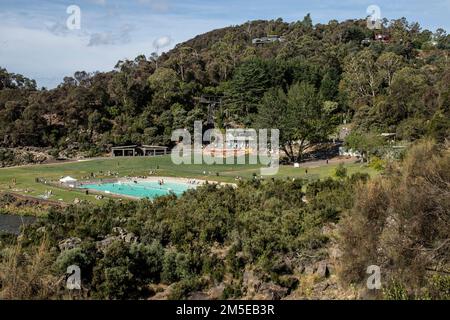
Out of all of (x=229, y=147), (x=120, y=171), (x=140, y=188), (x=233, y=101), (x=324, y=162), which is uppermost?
(x=233, y=101)

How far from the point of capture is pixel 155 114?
6625 centimetres

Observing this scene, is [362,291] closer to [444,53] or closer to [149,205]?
[149,205]

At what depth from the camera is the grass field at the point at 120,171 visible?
37.3 metres

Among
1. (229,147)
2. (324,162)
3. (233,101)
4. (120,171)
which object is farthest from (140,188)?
(233,101)

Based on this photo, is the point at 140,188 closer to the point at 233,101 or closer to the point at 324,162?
the point at 324,162

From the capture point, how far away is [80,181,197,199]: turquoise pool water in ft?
122

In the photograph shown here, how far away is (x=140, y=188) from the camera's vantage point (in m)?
39.2

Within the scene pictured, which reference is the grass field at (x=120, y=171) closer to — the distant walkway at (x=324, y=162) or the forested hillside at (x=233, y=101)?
the distant walkway at (x=324, y=162)

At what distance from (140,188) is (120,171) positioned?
780 cm

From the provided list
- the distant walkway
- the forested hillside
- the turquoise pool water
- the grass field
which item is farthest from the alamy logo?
the turquoise pool water

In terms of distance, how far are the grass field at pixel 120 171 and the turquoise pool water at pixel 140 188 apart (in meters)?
2.28

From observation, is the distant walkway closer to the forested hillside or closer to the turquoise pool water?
the forested hillside
